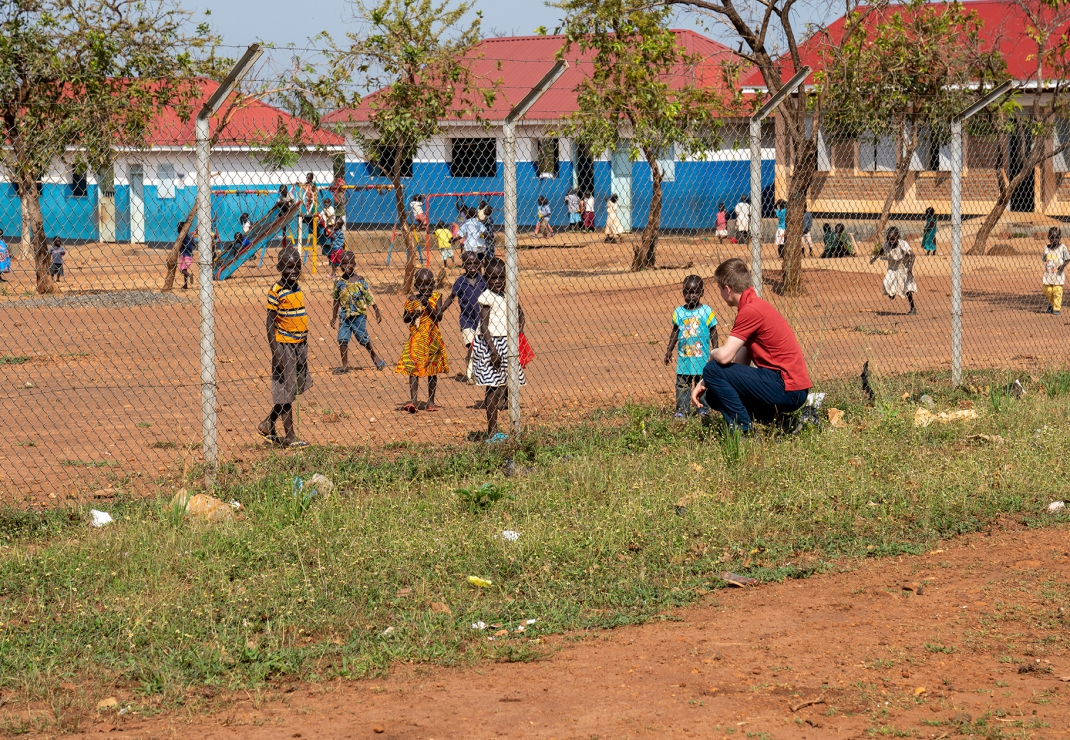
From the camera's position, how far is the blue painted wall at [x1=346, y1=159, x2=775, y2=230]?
1239 inches

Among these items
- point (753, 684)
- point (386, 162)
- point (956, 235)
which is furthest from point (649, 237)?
point (753, 684)

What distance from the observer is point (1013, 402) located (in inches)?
336

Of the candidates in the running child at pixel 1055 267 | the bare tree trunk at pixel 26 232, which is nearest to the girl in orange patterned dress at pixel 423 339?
the bare tree trunk at pixel 26 232

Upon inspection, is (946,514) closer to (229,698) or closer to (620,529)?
(620,529)

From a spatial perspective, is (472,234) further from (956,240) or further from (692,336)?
(956,240)

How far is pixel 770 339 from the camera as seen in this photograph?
7508 mm

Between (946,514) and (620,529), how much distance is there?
184 centimetres

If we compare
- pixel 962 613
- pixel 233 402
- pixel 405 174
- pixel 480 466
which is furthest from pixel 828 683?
pixel 405 174

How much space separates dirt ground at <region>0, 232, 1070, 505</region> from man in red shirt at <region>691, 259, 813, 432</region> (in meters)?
1.94

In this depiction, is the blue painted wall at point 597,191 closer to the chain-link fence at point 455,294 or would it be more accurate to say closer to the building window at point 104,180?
the chain-link fence at point 455,294

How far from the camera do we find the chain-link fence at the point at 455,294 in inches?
378

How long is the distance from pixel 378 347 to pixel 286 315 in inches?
244

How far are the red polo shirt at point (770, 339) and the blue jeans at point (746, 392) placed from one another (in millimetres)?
56

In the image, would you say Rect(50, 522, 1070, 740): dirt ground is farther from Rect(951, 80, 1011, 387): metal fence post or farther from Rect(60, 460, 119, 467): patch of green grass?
Rect(951, 80, 1011, 387): metal fence post
